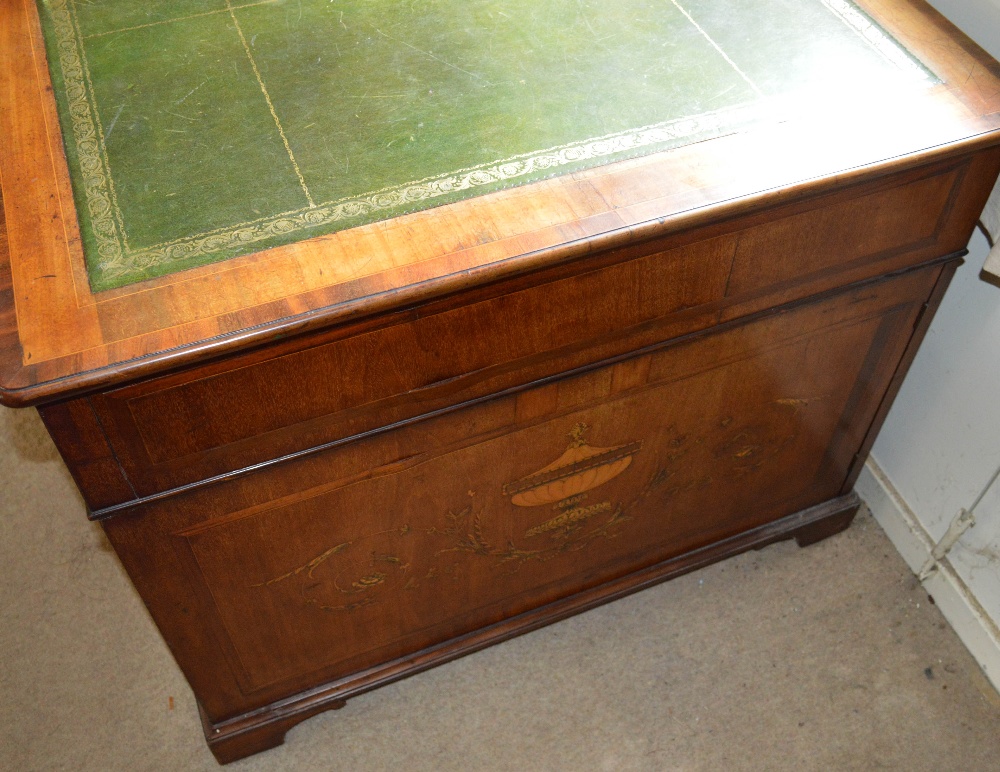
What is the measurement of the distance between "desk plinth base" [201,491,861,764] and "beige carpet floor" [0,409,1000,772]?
72 mm

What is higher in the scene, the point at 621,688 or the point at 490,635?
the point at 490,635

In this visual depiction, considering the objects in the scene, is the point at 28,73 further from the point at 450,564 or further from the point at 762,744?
the point at 762,744

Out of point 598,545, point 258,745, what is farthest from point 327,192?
point 258,745

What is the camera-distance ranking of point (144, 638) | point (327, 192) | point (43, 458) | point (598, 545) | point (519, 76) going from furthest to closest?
point (43, 458)
point (144, 638)
point (598, 545)
point (519, 76)
point (327, 192)

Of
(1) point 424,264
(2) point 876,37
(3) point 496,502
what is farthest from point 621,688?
(2) point 876,37

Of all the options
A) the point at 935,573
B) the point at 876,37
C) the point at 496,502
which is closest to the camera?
the point at 876,37

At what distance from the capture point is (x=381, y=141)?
120 cm

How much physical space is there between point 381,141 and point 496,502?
1.77 feet

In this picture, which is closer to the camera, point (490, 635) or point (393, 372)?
point (393, 372)

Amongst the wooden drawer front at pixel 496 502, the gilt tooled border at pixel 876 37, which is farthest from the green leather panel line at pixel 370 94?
the wooden drawer front at pixel 496 502

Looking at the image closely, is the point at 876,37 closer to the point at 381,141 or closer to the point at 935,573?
the point at 381,141

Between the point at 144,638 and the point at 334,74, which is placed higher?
the point at 334,74

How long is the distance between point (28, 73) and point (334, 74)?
406 mm

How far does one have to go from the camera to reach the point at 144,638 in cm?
184
